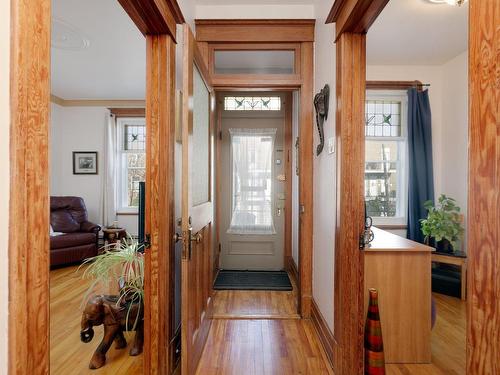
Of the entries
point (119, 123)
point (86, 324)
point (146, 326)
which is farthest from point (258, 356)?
point (119, 123)

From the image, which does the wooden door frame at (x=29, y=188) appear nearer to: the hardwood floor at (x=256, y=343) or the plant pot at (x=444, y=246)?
the hardwood floor at (x=256, y=343)

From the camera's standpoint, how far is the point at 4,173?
63 centimetres

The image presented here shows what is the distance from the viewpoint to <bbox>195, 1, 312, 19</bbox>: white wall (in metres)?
2.65

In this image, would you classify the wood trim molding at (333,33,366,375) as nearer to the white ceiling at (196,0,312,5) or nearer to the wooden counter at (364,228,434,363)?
the wooden counter at (364,228,434,363)

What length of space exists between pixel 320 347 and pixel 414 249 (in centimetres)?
99

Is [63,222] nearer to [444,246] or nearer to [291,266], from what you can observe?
[291,266]

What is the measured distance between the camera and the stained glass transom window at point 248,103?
12.9 ft

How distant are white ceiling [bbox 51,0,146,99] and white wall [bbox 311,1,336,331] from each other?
69.9 inches

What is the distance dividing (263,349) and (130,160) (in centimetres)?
440

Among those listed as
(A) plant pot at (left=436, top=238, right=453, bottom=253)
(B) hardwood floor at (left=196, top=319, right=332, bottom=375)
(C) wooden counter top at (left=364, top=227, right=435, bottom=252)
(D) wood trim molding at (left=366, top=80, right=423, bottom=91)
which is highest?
(D) wood trim molding at (left=366, top=80, right=423, bottom=91)

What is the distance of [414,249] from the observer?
1996mm

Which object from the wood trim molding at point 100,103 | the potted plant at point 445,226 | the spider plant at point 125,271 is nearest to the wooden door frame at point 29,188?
the spider plant at point 125,271

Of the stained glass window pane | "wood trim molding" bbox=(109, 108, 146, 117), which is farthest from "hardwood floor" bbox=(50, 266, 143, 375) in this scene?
"wood trim molding" bbox=(109, 108, 146, 117)

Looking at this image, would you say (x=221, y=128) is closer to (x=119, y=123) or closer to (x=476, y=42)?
(x=119, y=123)
